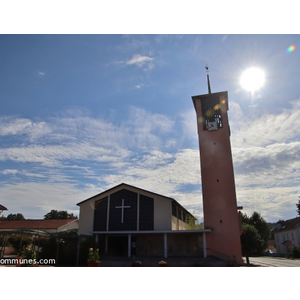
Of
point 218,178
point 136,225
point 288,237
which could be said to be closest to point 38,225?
point 136,225

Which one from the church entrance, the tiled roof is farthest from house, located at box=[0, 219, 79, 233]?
the church entrance

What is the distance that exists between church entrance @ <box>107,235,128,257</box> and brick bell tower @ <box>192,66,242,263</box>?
8474 millimetres

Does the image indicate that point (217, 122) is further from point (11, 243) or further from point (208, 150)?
point (11, 243)

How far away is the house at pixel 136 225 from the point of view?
2383 cm

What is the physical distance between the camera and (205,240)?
74.5 feet

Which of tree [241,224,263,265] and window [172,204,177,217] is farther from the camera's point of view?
tree [241,224,263,265]

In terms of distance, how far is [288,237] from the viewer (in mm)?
52031

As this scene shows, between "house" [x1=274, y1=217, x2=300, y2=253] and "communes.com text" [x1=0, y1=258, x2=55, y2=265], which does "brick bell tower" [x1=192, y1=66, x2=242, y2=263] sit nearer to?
"communes.com text" [x1=0, y1=258, x2=55, y2=265]

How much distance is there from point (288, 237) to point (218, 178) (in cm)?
3773

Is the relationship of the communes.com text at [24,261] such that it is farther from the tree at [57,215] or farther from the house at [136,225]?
the tree at [57,215]

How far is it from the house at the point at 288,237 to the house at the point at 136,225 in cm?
3334

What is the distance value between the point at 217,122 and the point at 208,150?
10.6 ft

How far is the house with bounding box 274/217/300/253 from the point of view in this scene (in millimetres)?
48812

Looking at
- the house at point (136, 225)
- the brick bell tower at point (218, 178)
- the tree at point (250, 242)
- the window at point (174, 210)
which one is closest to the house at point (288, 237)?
the tree at point (250, 242)
